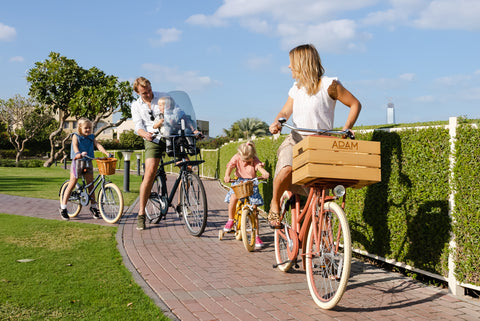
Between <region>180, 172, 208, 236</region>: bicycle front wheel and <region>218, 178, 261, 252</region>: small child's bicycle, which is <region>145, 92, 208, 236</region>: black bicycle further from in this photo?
<region>218, 178, 261, 252</region>: small child's bicycle

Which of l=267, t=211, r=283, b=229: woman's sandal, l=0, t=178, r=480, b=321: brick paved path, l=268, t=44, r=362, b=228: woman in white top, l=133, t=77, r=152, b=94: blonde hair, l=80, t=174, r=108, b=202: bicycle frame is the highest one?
l=133, t=77, r=152, b=94: blonde hair

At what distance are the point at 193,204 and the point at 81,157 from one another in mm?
2608

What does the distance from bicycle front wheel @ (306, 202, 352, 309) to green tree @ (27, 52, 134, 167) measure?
3595 cm

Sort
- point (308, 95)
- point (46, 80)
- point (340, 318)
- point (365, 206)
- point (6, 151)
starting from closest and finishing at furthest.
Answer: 1. point (340, 318)
2. point (308, 95)
3. point (365, 206)
4. point (46, 80)
5. point (6, 151)

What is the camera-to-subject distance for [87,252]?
564 cm

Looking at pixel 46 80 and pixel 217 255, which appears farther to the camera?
pixel 46 80

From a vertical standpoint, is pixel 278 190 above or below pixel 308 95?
below

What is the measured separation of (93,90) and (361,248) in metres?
37.2

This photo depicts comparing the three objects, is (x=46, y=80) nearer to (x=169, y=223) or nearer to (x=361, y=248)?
(x=169, y=223)

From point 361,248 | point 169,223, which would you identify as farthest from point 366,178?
point 169,223

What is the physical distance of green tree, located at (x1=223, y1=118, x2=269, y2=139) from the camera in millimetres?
84750

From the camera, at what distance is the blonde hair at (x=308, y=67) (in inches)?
169

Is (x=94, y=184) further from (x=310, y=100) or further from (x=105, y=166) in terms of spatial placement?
(x=310, y=100)

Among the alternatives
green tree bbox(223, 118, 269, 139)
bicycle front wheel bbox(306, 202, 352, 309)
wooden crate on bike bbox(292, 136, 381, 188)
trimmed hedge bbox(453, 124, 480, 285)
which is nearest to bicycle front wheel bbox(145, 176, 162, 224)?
bicycle front wheel bbox(306, 202, 352, 309)
